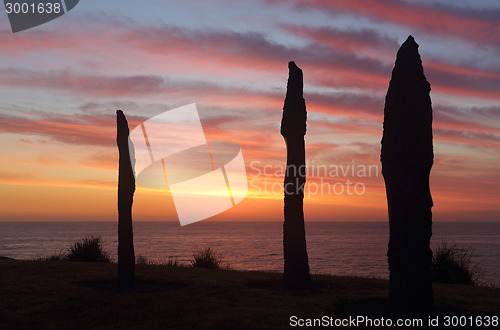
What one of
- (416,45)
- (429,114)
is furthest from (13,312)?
(416,45)

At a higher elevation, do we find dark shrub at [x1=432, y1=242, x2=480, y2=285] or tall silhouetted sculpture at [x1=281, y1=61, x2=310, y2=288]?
tall silhouetted sculpture at [x1=281, y1=61, x2=310, y2=288]

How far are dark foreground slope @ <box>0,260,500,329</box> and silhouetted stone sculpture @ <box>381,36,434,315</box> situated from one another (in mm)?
662

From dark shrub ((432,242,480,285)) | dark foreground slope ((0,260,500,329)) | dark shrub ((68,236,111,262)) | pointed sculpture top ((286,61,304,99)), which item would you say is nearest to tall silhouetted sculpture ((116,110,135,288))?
dark foreground slope ((0,260,500,329))

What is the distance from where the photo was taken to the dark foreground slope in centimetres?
842

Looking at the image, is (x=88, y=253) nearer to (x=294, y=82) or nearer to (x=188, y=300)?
(x=188, y=300)

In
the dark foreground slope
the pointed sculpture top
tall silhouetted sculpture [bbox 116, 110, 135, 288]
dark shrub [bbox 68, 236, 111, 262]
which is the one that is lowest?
the dark foreground slope

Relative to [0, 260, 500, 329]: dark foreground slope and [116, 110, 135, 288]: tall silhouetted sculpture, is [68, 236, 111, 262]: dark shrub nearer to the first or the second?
[0, 260, 500, 329]: dark foreground slope

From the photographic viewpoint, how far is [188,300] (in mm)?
10164

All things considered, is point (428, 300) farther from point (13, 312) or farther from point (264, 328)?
point (13, 312)

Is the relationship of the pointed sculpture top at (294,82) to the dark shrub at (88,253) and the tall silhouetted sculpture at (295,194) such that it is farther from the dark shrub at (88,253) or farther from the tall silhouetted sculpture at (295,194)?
the dark shrub at (88,253)

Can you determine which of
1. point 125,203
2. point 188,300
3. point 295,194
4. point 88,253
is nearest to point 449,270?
point 295,194

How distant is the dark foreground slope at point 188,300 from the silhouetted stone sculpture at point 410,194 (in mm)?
662

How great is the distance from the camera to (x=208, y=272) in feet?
47.6

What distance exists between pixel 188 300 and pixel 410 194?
5363mm
